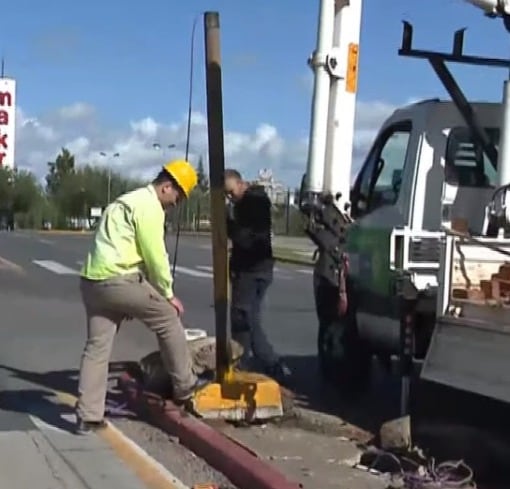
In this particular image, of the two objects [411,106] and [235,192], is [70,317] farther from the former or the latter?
[411,106]

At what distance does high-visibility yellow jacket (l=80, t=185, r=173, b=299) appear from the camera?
26.3 feet

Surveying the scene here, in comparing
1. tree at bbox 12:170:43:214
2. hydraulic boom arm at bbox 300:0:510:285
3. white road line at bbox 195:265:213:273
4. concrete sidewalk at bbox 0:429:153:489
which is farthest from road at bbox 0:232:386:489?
tree at bbox 12:170:43:214

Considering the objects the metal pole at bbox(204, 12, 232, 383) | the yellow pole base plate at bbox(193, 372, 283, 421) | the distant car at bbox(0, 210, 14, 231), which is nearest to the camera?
the yellow pole base plate at bbox(193, 372, 283, 421)

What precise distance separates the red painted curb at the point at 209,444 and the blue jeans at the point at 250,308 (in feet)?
3.91

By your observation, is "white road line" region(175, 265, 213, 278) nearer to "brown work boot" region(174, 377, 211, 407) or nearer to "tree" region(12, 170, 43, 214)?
"brown work boot" region(174, 377, 211, 407)

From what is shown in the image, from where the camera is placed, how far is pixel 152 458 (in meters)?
7.72

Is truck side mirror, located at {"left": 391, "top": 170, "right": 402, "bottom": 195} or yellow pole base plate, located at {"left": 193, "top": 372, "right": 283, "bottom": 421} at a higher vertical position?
truck side mirror, located at {"left": 391, "top": 170, "right": 402, "bottom": 195}

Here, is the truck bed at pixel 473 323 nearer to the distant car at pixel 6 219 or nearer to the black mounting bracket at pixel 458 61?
the black mounting bracket at pixel 458 61

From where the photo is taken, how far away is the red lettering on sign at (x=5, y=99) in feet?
131

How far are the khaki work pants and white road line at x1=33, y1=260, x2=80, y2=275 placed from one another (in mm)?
19929

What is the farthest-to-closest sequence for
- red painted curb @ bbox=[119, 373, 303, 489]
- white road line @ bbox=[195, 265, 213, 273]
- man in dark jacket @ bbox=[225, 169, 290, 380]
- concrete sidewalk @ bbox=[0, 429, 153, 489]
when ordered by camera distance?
white road line @ bbox=[195, 265, 213, 273] → man in dark jacket @ bbox=[225, 169, 290, 380] → concrete sidewalk @ bbox=[0, 429, 153, 489] → red painted curb @ bbox=[119, 373, 303, 489]

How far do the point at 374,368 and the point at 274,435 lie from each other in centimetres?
365

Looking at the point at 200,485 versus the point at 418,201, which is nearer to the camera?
the point at 200,485

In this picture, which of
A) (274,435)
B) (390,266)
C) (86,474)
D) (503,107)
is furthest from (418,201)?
(86,474)
